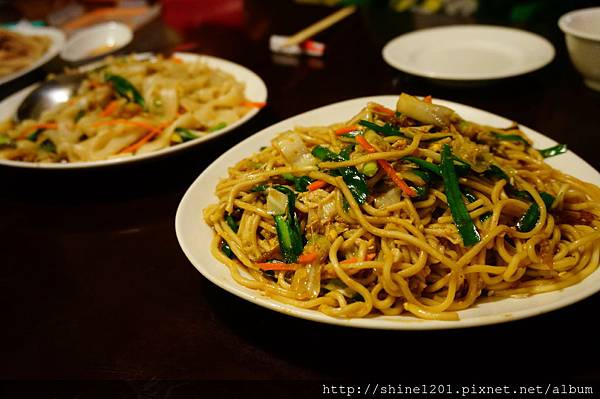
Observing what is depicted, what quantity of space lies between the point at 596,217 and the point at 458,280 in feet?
1.91

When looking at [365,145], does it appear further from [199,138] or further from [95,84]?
[95,84]

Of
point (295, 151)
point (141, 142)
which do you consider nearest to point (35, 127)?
point (141, 142)

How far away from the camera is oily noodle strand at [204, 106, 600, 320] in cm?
130

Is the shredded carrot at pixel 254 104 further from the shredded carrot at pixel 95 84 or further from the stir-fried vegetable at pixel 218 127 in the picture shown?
the shredded carrot at pixel 95 84

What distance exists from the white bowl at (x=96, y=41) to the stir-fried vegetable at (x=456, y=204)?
312 cm

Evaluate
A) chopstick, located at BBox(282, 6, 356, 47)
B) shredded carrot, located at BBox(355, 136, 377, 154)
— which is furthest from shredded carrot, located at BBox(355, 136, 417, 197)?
chopstick, located at BBox(282, 6, 356, 47)

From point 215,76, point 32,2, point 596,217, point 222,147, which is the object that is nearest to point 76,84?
point 215,76

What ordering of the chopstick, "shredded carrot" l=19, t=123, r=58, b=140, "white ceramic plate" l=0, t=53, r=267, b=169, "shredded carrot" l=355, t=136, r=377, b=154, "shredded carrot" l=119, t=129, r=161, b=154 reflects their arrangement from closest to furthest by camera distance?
"shredded carrot" l=355, t=136, r=377, b=154 → "white ceramic plate" l=0, t=53, r=267, b=169 → "shredded carrot" l=119, t=129, r=161, b=154 → "shredded carrot" l=19, t=123, r=58, b=140 → the chopstick

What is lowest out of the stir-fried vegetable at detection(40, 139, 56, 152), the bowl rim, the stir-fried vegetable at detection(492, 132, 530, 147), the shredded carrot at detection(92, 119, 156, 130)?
the stir-fried vegetable at detection(40, 139, 56, 152)

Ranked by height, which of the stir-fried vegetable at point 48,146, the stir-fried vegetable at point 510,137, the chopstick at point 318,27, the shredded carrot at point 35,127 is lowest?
the stir-fried vegetable at point 48,146

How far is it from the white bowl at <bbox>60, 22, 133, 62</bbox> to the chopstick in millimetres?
1343

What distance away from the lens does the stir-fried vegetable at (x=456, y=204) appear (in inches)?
52.9

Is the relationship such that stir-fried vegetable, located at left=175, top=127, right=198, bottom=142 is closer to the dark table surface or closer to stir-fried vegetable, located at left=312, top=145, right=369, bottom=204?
the dark table surface

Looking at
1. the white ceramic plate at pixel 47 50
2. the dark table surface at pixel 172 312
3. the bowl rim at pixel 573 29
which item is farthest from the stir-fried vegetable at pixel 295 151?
the white ceramic plate at pixel 47 50
